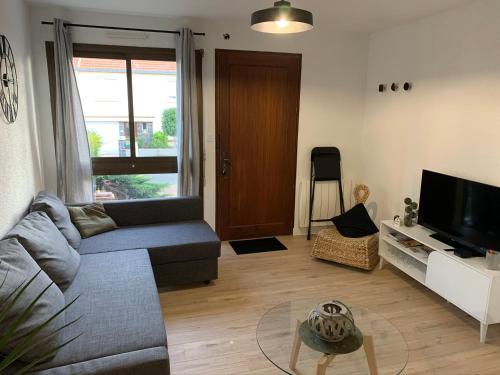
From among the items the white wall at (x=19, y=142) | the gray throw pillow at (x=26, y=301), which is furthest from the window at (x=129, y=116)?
the gray throw pillow at (x=26, y=301)

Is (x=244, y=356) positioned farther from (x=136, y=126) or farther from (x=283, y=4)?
(x=136, y=126)

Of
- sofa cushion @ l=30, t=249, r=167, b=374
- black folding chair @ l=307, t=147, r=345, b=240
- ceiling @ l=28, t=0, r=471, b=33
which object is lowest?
sofa cushion @ l=30, t=249, r=167, b=374

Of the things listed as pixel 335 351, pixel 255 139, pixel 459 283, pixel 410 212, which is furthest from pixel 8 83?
pixel 459 283

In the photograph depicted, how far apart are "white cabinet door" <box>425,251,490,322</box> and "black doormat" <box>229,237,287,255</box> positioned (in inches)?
65.3

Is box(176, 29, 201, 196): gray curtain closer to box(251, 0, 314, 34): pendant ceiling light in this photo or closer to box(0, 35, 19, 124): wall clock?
box(0, 35, 19, 124): wall clock

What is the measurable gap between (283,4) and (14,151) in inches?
84.6

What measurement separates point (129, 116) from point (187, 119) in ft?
1.97

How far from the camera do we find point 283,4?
80.7 inches

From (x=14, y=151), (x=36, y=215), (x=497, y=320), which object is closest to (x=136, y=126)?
(x=14, y=151)

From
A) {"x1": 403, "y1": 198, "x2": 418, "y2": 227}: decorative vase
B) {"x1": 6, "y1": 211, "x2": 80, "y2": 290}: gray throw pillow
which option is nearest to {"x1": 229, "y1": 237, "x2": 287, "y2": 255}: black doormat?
{"x1": 403, "y1": 198, "x2": 418, "y2": 227}: decorative vase

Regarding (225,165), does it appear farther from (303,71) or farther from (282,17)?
(282,17)

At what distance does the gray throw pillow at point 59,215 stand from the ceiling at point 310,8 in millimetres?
1755

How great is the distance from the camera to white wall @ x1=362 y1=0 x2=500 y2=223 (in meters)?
2.93

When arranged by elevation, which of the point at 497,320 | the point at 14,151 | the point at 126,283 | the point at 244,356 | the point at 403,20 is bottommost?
the point at 244,356
